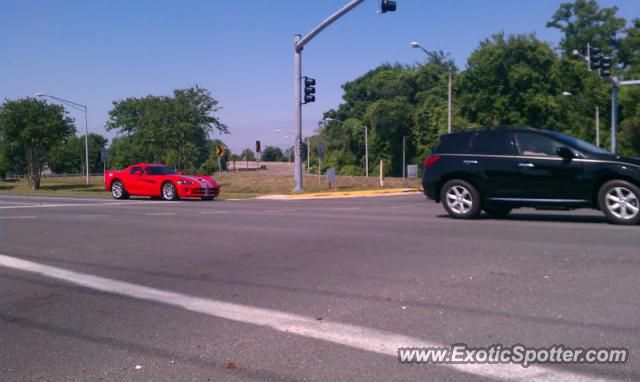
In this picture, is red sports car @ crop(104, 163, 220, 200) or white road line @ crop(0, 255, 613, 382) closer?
white road line @ crop(0, 255, 613, 382)

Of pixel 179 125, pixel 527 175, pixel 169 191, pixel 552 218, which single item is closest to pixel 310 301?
pixel 527 175

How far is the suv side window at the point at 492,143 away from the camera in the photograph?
11.7 metres

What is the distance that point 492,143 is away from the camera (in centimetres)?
1191

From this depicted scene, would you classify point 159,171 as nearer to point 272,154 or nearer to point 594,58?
point 594,58

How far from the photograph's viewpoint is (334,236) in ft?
32.9

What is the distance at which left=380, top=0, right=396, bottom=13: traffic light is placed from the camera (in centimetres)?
1891

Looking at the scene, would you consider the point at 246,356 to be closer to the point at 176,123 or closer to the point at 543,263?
the point at 543,263

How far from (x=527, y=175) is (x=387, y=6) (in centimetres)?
957

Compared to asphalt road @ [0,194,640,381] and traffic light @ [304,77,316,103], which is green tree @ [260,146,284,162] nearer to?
traffic light @ [304,77,316,103]

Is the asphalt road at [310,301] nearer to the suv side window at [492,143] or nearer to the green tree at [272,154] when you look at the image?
the suv side window at [492,143]

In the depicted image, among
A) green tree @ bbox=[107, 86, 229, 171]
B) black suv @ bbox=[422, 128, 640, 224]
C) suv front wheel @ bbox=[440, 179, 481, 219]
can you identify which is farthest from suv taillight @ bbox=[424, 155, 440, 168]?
green tree @ bbox=[107, 86, 229, 171]

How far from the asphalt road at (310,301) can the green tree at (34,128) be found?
3435cm

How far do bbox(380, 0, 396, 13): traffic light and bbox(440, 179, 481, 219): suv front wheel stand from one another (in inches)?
340

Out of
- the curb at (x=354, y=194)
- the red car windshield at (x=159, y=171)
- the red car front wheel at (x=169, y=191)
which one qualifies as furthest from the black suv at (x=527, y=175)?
the red car windshield at (x=159, y=171)
